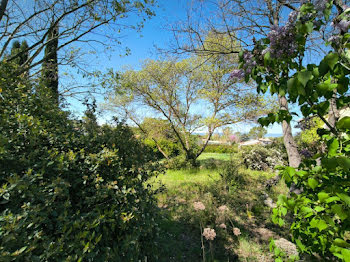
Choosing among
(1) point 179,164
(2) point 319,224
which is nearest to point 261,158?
(1) point 179,164

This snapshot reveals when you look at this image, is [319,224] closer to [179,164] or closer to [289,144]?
[289,144]

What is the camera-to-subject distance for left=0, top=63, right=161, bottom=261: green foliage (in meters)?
1.12

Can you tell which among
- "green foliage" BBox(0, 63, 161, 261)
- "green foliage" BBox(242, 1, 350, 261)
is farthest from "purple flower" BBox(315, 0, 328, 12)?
"green foliage" BBox(0, 63, 161, 261)

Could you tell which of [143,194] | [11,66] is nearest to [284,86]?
[143,194]

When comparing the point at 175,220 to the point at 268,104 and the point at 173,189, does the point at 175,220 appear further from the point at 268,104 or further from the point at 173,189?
the point at 268,104

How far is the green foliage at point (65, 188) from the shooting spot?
1120mm

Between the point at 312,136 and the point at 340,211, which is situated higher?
the point at 312,136

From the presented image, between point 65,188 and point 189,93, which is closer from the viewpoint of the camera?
point 65,188

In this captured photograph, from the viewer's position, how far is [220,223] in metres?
3.62

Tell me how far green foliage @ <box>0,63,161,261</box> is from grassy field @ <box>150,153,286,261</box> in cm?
61

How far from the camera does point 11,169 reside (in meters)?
1.45

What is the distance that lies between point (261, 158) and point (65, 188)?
968 centimetres

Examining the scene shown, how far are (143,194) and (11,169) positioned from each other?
3.99 ft

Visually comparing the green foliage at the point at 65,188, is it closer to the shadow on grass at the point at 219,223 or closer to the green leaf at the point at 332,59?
the shadow on grass at the point at 219,223
